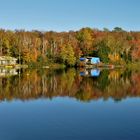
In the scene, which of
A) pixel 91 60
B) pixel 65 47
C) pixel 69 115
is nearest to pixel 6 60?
pixel 65 47

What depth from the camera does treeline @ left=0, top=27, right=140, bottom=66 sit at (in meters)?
59.7

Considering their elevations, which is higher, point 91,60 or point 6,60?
point 6,60

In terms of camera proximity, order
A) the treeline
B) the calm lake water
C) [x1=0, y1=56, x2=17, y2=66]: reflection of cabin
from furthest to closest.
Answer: the treeline → [x1=0, y1=56, x2=17, y2=66]: reflection of cabin → the calm lake water

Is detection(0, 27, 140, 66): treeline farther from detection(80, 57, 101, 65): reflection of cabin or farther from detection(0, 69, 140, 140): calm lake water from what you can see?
detection(0, 69, 140, 140): calm lake water

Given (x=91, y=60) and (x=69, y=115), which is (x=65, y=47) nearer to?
(x=91, y=60)

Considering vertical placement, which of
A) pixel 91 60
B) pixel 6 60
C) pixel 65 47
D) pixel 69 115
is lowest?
pixel 69 115

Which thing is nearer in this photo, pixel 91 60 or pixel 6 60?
pixel 6 60

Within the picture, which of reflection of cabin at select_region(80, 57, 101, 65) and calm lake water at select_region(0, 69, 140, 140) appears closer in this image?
calm lake water at select_region(0, 69, 140, 140)

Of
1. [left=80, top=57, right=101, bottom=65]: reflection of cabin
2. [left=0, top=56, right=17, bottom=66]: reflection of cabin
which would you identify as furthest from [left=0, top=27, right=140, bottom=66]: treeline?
[left=0, top=56, right=17, bottom=66]: reflection of cabin

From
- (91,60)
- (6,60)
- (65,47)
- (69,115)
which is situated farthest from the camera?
(91,60)

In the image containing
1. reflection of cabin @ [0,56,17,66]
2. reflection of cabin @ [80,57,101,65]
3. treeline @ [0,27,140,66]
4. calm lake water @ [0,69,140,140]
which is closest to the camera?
calm lake water @ [0,69,140,140]

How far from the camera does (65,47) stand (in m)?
62.4

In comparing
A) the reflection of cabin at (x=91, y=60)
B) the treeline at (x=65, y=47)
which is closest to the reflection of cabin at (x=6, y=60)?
the treeline at (x=65, y=47)

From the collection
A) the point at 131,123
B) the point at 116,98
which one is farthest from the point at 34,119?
the point at 116,98
